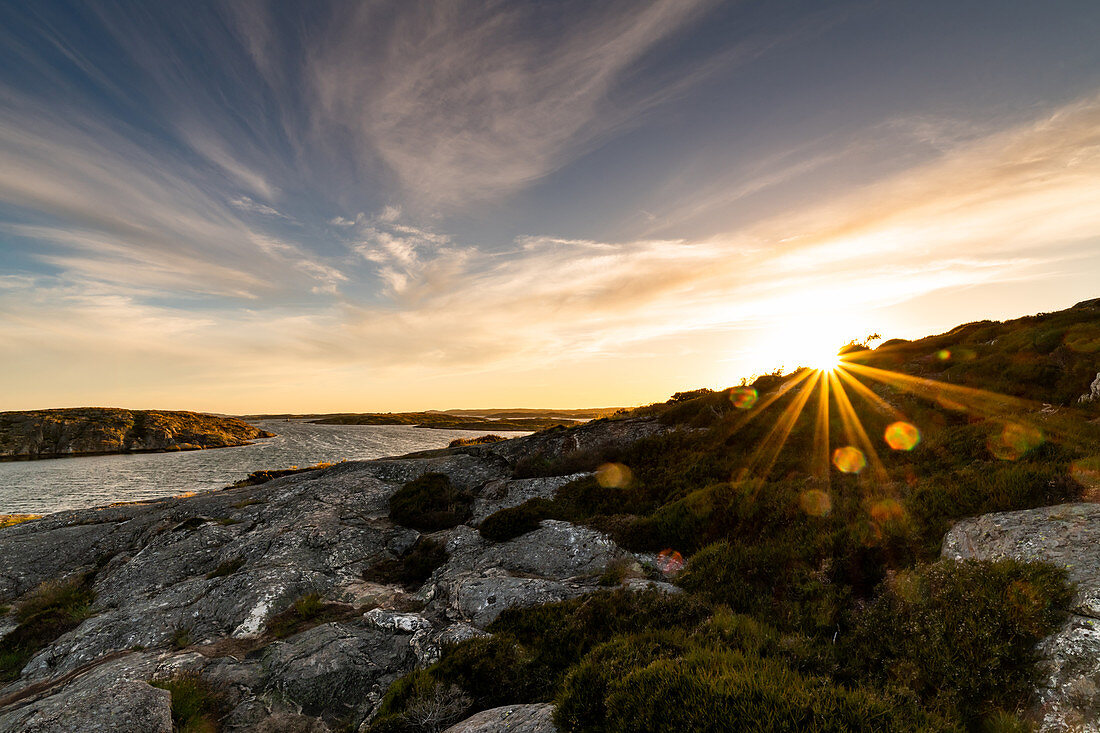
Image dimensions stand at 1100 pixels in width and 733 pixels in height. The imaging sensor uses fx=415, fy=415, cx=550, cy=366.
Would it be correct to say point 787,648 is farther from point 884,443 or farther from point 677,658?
point 884,443

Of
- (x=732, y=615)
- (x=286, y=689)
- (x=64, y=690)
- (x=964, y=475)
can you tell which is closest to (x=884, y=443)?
(x=964, y=475)

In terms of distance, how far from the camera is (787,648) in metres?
6.86

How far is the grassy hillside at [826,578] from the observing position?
5.53 meters

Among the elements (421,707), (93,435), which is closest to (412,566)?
(421,707)

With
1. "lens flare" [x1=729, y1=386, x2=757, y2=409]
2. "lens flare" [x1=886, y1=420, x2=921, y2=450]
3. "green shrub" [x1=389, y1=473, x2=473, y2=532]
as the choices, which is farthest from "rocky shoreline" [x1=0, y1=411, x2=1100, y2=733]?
"lens flare" [x1=886, y1=420, x2=921, y2=450]

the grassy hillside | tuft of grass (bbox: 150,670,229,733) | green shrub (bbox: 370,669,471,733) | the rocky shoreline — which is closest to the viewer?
the grassy hillside

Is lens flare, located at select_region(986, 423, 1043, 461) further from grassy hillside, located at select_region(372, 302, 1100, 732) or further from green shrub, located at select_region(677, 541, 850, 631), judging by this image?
green shrub, located at select_region(677, 541, 850, 631)

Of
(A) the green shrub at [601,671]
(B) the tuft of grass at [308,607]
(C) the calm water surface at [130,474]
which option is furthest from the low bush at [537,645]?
(C) the calm water surface at [130,474]

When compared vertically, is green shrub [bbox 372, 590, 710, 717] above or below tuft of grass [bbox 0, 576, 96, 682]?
above

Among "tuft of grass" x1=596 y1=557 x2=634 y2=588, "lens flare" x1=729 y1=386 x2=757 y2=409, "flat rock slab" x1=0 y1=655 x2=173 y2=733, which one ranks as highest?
"lens flare" x1=729 y1=386 x2=757 y2=409

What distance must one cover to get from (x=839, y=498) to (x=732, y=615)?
599cm

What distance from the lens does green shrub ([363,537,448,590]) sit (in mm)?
14211

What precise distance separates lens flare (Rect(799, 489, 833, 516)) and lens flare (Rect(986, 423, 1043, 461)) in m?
4.35

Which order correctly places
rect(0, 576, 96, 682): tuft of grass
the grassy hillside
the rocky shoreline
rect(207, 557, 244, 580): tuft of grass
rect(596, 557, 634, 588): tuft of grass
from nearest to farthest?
the grassy hillside, the rocky shoreline, rect(596, 557, 634, 588): tuft of grass, rect(0, 576, 96, 682): tuft of grass, rect(207, 557, 244, 580): tuft of grass
